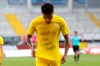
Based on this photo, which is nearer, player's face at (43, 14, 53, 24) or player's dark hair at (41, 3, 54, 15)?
player's dark hair at (41, 3, 54, 15)

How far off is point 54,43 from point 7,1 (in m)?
36.7

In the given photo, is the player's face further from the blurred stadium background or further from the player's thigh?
the blurred stadium background

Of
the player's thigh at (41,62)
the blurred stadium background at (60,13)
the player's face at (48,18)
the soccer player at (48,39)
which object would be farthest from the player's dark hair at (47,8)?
the blurred stadium background at (60,13)

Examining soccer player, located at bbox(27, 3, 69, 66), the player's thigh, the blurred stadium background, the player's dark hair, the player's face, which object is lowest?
the blurred stadium background

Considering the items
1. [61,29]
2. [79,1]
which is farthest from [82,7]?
[61,29]

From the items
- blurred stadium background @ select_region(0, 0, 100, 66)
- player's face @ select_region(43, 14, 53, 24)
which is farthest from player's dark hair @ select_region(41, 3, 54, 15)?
blurred stadium background @ select_region(0, 0, 100, 66)

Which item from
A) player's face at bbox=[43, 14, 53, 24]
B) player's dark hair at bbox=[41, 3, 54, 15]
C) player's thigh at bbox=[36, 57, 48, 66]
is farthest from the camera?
player's thigh at bbox=[36, 57, 48, 66]

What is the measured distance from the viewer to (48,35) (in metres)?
8.05

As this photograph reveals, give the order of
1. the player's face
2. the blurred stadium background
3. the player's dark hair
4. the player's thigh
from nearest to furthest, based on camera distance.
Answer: the player's dark hair → the player's face → the player's thigh → the blurred stadium background

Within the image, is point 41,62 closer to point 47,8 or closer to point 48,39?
point 48,39

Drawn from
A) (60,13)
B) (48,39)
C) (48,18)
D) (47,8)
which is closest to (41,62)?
(48,39)

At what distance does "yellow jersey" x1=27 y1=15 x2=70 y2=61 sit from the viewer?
803 cm

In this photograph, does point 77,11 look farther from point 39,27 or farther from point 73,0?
point 39,27

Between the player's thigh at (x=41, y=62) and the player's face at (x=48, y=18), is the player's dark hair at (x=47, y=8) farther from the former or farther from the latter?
the player's thigh at (x=41, y=62)
